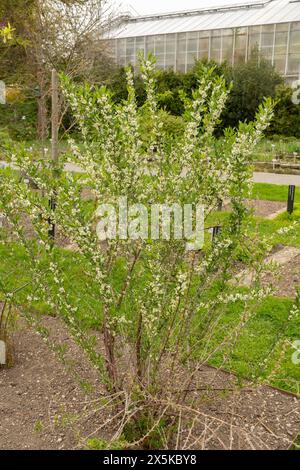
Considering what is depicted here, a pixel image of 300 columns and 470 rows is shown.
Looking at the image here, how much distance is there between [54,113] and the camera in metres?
9.14

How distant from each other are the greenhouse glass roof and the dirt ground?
67.8 ft

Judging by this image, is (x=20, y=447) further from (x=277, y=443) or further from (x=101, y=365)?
(x=277, y=443)

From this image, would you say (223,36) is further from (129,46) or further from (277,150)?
(277,150)

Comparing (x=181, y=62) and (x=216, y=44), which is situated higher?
A: (x=216, y=44)

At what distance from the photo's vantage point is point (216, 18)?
27578 millimetres

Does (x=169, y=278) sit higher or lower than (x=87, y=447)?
higher

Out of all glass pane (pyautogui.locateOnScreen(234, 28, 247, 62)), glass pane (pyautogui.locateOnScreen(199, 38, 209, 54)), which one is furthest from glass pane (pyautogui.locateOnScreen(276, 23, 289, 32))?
glass pane (pyautogui.locateOnScreen(199, 38, 209, 54))

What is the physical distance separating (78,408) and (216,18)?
27050mm

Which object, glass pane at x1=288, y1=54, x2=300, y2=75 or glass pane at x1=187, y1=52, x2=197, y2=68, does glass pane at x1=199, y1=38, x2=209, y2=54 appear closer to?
glass pane at x1=187, y1=52, x2=197, y2=68

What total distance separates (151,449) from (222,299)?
1.05 meters

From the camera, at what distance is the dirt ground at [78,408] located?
3508 mm

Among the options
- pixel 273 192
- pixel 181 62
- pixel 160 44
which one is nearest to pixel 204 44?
pixel 181 62
